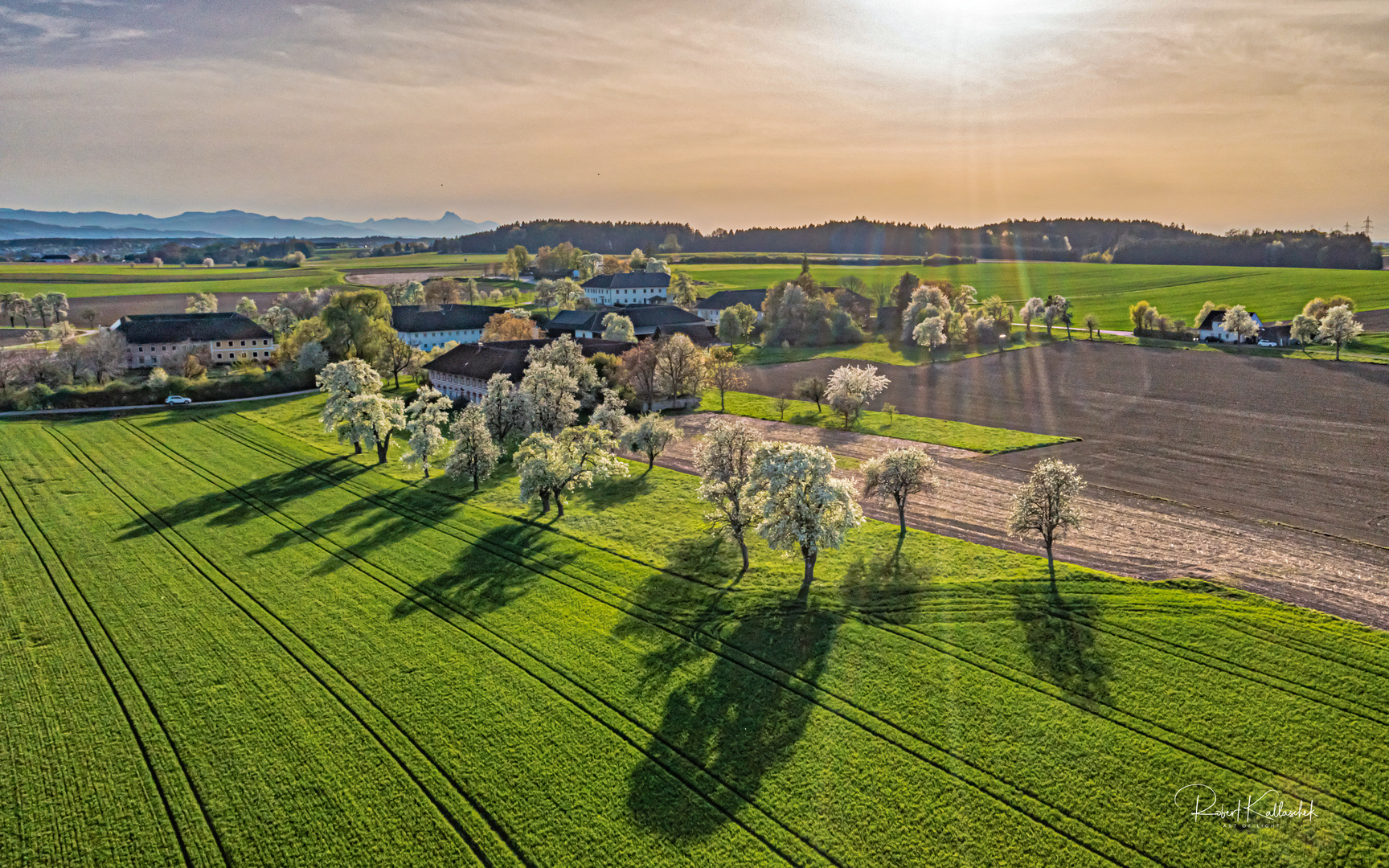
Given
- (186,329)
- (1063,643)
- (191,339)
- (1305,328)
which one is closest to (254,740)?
(1063,643)

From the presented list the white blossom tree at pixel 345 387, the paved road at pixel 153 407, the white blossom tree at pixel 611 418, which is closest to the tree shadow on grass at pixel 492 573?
the white blossom tree at pixel 611 418

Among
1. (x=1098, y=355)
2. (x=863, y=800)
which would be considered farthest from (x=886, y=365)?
(x=863, y=800)

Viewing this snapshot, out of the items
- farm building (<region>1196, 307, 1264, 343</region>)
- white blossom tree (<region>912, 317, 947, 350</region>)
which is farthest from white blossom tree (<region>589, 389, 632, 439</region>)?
farm building (<region>1196, 307, 1264, 343</region>)

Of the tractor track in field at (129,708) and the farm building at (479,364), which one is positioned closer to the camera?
the tractor track in field at (129,708)

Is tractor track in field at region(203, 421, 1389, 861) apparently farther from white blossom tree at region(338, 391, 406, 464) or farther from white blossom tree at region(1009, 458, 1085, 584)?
white blossom tree at region(338, 391, 406, 464)

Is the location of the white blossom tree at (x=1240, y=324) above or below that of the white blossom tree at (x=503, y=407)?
above

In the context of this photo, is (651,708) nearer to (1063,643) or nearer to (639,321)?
(1063,643)

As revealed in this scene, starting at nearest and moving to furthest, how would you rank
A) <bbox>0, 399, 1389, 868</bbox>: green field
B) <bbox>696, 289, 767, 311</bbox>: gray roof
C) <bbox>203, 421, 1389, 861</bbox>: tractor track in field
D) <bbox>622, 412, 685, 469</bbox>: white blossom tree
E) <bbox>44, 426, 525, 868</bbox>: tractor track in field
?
<bbox>0, 399, 1389, 868</bbox>: green field → <bbox>44, 426, 525, 868</bbox>: tractor track in field → <bbox>203, 421, 1389, 861</bbox>: tractor track in field → <bbox>622, 412, 685, 469</bbox>: white blossom tree → <bbox>696, 289, 767, 311</bbox>: gray roof

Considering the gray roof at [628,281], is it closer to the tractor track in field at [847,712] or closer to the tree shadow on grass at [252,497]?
the tree shadow on grass at [252,497]
